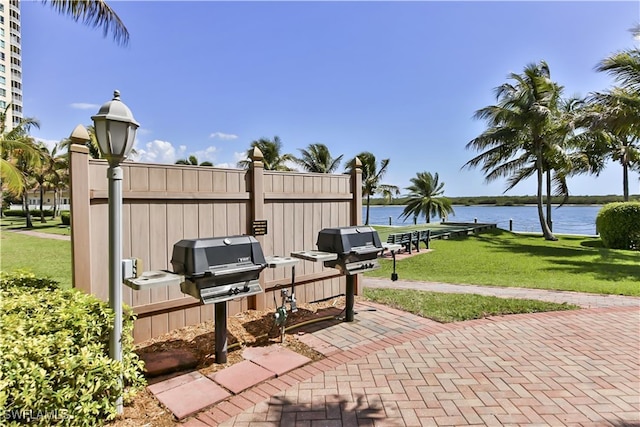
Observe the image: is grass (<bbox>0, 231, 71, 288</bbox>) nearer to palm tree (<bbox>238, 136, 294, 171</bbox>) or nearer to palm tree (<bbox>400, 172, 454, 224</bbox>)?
palm tree (<bbox>238, 136, 294, 171</bbox>)

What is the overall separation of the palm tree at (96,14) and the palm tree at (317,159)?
21.2m

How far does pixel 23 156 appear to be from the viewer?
58.3 ft

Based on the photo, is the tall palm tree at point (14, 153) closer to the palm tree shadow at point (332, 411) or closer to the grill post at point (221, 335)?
the grill post at point (221, 335)

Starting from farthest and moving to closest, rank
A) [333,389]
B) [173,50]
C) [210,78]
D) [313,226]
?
[210,78]
[173,50]
[313,226]
[333,389]

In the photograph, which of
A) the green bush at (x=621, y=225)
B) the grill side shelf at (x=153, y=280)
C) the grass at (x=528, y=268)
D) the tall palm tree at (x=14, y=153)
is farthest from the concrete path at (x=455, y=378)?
the tall palm tree at (x=14, y=153)

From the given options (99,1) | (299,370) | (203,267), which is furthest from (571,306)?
(99,1)

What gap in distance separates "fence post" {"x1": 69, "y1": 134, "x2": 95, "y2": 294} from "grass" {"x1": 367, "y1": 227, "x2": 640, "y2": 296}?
6.69 m

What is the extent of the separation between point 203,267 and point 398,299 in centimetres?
376

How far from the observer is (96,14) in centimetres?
640

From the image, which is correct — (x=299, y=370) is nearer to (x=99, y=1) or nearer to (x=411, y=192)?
(x=99, y=1)

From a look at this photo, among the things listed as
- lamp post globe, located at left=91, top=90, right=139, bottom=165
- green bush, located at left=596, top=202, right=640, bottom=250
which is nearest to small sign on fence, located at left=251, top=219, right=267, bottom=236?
lamp post globe, located at left=91, top=90, right=139, bottom=165

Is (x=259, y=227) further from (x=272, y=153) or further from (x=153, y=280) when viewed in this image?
(x=272, y=153)

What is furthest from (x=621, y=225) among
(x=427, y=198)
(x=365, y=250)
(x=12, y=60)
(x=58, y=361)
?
(x=12, y=60)

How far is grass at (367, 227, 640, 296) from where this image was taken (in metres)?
7.20
